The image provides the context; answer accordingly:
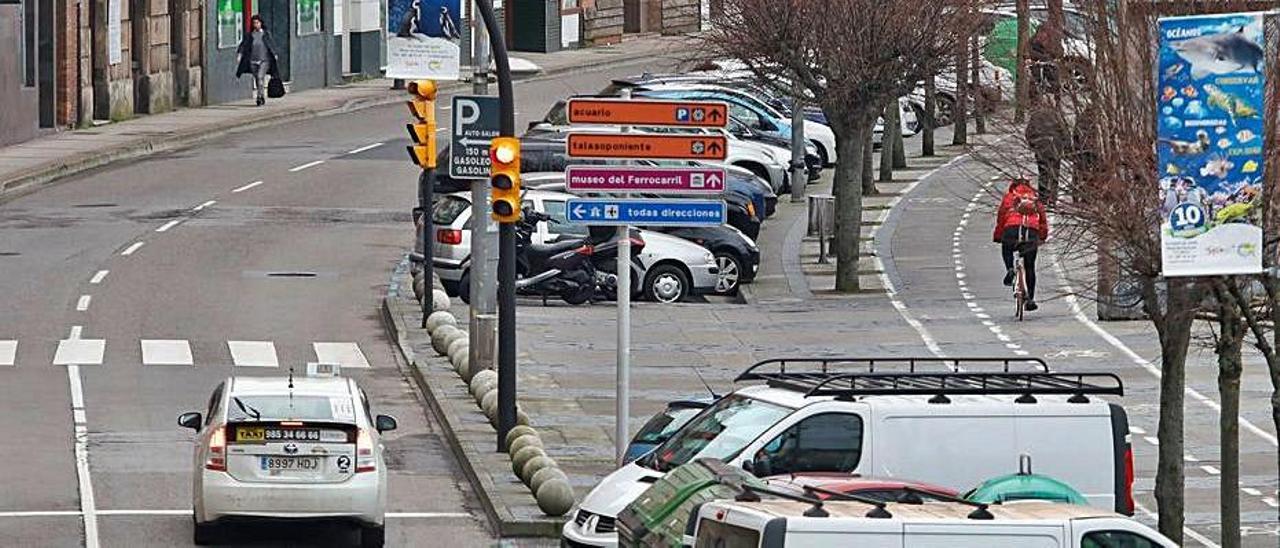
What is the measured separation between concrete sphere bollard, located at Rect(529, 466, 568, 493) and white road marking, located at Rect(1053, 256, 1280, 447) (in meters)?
4.96

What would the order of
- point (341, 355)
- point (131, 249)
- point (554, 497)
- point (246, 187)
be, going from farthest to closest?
point (246, 187) → point (131, 249) → point (341, 355) → point (554, 497)

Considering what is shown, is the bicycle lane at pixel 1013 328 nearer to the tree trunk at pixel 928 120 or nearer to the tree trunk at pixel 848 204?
the tree trunk at pixel 848 204

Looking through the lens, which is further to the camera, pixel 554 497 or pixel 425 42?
pixel 425 42

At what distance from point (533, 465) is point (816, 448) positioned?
483cm

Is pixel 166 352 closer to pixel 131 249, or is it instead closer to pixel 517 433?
pixel 517 433

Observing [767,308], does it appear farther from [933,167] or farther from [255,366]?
[933,167]

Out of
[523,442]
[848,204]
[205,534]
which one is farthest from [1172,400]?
[848,204]

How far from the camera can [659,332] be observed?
3341cm

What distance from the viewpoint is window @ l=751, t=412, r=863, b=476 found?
59.2ft

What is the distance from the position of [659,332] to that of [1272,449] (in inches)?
387

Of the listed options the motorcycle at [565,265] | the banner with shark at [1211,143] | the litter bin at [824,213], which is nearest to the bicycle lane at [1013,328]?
the litter bin at [824,213]

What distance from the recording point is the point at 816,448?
59.4 feet

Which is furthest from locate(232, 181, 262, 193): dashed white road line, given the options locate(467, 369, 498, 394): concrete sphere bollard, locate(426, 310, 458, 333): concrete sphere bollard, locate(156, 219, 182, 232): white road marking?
locate(467, 369, 498, 394): concrete sphere bollard

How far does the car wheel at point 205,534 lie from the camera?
20.2 m
